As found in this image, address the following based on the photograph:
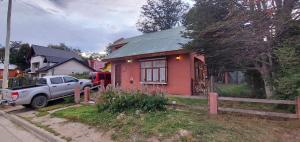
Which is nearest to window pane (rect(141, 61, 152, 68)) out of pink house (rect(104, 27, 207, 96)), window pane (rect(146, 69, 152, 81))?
pink house (rect(104, 27, 207, 96))

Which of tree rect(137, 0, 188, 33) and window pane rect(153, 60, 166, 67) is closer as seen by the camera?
window pane rect(153, 60, 166, 67)

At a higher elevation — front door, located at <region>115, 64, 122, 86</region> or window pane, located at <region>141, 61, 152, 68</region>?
window pane, located at <region>141, 61, 152, 68</region>

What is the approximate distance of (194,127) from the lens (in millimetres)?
6004

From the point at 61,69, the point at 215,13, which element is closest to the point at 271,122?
the point at 215,13

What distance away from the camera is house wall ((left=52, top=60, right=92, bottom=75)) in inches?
1197

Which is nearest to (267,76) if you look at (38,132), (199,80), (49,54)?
(199,80)

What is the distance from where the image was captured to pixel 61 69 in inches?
1214

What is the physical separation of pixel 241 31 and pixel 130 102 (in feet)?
15.9

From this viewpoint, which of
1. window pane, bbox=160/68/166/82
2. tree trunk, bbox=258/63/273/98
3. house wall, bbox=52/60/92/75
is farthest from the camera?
house wall, bbox=52/60/92/75

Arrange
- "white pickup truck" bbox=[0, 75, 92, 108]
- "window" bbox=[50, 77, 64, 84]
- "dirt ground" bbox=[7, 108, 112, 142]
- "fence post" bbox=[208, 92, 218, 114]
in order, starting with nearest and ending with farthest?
1. "dirt ground" bbox=[7, 108, 112, 142]
2. "fence post" bbox=[208, 92, 218, 114]
3. "white pickup truck" bbox=[0, 75, 92, 108]
4. "window" bbox=[50, 77, 64, 84]

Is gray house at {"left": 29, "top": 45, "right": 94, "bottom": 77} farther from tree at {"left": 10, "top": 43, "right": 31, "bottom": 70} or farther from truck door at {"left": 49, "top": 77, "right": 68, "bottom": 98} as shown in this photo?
truck door at {"left": 49, "top": 77, "right": 68, "bottom": 98}

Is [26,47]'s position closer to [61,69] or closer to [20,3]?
[61,69]

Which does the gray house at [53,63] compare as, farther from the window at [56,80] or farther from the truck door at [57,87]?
the truck door at [57,87]

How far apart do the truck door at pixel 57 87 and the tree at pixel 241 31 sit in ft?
26.8
